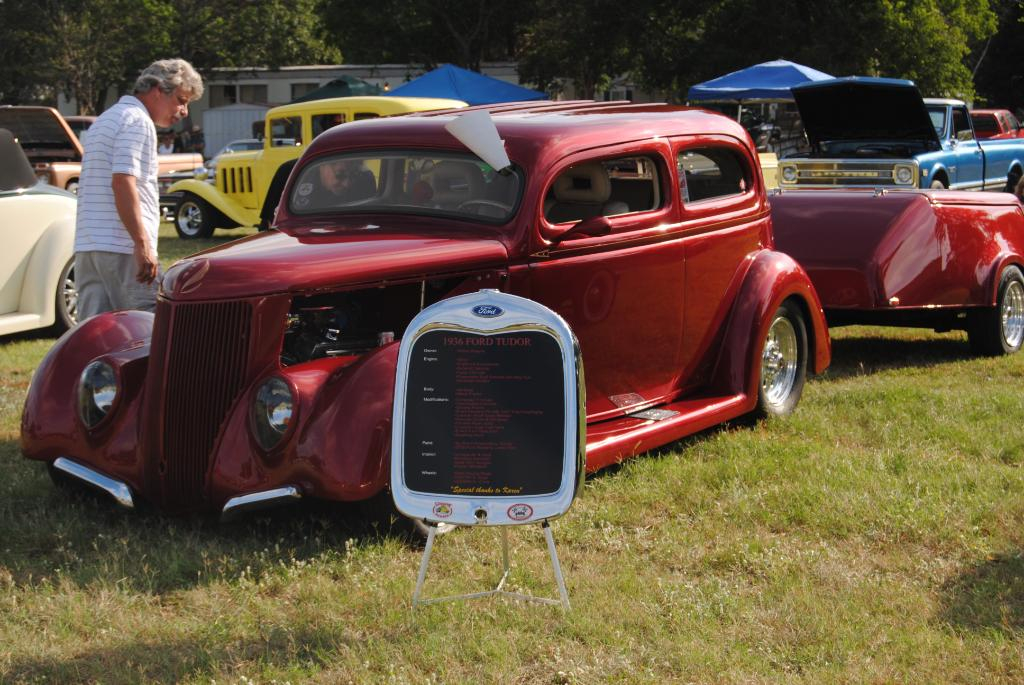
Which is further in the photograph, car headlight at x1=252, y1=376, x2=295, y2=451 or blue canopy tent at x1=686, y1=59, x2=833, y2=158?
blue canopy tent at x1=686, y1=59, x2=833, y2=158

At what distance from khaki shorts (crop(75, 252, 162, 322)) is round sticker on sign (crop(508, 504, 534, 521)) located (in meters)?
3.06

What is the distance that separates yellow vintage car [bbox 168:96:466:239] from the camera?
55.4 feet

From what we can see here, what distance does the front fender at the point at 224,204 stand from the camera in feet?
60.3

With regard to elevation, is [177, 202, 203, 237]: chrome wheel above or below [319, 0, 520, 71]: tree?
below

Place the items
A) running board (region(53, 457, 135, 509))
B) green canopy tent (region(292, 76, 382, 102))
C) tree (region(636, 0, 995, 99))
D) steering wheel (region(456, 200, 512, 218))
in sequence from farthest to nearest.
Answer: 1. green canopy tent (region(292, 76, 382, 102))
2. tree (region(636, 0, 995, 99))
3. steering wheel (region(456, 200, 512, 218))
4. running board (region(53, 457, 135, 509))

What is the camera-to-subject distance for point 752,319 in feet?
21.2

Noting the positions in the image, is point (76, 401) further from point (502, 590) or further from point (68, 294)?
point (68, 294)

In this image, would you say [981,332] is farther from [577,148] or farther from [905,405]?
[577,148]

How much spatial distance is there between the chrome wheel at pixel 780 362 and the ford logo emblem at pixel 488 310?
3121 mm

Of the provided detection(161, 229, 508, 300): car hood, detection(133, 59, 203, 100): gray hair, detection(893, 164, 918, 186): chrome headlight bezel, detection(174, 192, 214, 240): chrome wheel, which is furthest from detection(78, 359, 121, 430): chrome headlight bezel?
detection(174, 192, 214, 240): chrome wheel

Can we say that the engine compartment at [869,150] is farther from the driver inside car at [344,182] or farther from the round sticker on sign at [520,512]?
the round sticker on sign at [520,512]

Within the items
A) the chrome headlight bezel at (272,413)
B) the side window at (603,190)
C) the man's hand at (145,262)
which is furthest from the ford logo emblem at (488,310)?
the man's hand at (145,262)

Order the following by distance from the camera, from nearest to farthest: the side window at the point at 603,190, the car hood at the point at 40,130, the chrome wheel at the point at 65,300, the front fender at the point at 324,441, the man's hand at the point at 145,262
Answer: the front fender at the point at 324,441 → the side window at the point at 603,190 → the man's hand at the point at 145,262 → the chrome wheel at the point at 65,300 → the car hood at the point at 40,130

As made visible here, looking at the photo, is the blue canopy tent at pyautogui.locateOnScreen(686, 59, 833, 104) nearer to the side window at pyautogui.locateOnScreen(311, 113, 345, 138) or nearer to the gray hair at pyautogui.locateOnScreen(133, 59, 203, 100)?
the side window at pyautogui.locateOnScreen(311, 113, 345, 138)
